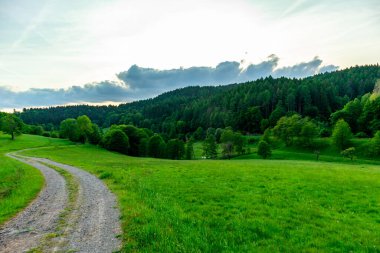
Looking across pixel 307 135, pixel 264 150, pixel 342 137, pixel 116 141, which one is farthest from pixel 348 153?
pixel 116 141

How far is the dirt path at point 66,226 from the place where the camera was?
10641 mm

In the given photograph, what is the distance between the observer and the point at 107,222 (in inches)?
526

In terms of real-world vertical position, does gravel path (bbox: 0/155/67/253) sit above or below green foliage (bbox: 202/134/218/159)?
above

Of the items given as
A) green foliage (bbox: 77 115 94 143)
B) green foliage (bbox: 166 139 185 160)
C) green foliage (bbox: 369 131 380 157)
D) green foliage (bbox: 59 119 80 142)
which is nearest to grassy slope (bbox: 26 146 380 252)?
green foliage (bbox: 369 131 380 157)

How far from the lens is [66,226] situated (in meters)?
13.1

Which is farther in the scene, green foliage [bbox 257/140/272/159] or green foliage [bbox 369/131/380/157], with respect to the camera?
green foliage [bbox 257/140/272/159]

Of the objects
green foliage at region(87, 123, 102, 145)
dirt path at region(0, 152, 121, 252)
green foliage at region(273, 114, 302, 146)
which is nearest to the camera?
dirt path at region(0, 152, 121, 252)

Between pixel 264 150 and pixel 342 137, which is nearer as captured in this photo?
pixel 264 150

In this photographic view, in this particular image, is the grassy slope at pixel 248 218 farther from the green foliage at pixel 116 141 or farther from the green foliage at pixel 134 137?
the green foliage at pixel 134 137

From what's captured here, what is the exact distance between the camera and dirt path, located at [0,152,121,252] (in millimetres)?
10641

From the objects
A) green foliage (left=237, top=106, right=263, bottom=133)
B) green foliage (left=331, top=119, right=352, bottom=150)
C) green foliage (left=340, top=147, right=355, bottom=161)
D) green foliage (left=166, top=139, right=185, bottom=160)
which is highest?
green foliage (left=237, top=106, right=263, bottom=133)

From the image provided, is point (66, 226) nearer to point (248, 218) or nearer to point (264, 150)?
point (248, 218)

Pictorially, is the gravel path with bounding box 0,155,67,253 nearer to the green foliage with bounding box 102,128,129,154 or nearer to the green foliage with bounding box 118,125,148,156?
the green foliage with bounding box 102,128,129,154

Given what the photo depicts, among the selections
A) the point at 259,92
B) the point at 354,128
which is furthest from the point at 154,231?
the point at 259,92
